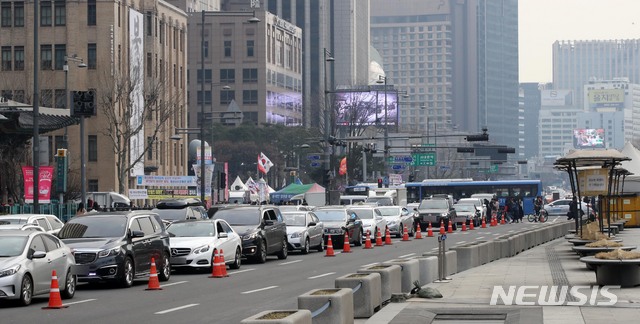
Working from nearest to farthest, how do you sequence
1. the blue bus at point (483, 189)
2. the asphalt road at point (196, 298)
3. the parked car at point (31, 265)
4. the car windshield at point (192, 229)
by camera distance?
the asphalt road at point (196, 298) → the parked car at point (31, 265) → the car windshield at point (192, 229) → the blue bus at point (483, 189)

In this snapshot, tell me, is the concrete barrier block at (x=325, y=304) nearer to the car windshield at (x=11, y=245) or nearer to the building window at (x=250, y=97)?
the car windshield at (x=11, y=245)

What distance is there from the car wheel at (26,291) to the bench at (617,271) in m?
9.65

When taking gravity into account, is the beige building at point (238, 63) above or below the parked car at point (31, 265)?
above

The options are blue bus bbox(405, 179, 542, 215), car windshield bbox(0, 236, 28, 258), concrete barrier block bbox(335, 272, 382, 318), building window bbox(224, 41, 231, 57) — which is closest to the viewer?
concrete barrier block bbox(335, 272, 382, 318)

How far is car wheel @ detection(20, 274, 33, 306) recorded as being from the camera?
72.2ft

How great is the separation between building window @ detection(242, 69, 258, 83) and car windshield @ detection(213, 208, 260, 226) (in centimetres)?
11454

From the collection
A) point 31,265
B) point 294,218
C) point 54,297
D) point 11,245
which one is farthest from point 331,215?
point 54,297

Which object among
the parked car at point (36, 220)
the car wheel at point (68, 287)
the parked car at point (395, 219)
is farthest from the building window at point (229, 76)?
the car wheel at point (68, 287)

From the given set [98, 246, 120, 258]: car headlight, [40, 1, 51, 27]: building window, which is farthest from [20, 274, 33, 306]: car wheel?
[40, 1, 51, 27]: building window

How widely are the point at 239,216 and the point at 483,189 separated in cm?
5789

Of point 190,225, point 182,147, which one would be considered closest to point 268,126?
point 182,147

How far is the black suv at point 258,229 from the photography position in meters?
36.1

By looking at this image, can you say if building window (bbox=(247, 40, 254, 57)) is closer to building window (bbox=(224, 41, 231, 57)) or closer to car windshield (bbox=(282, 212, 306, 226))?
building window (bbox=(224, 41, 231, 57))

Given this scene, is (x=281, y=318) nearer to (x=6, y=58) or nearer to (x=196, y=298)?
(x=196, y=298)
